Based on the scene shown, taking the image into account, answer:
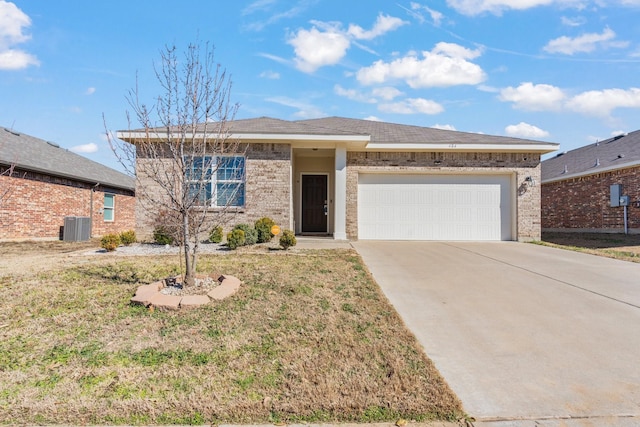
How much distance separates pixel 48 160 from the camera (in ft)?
48.7

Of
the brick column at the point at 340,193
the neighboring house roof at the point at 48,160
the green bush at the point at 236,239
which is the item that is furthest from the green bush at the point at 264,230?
the neighboring house roof at the point at 48,160

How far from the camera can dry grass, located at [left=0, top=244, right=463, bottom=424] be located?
7.75ft

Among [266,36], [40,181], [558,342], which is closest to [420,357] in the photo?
[558,342]

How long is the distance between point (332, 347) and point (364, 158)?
9.45m

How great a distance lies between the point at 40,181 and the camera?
44.3 ft

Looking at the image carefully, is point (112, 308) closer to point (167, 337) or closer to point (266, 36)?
point (167, 337)

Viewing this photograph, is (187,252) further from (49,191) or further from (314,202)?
(49,191)

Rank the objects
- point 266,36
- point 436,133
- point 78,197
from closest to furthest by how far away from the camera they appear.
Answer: point 266,36 → point 436,133 → point 78,197

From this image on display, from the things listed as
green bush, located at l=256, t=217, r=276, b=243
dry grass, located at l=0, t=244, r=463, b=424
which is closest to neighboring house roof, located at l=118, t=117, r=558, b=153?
green bush, located at l=256, t=217, r=276, b=243

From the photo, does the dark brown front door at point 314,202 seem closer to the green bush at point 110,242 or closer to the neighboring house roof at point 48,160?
the green bush at point 110,242

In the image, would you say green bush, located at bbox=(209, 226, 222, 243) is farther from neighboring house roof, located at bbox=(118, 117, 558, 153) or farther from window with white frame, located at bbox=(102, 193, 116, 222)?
window with white frame, located at bbox=(102, 193, 116, 222)

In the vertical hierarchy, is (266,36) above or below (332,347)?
above

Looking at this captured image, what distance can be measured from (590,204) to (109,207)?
23.5 meters

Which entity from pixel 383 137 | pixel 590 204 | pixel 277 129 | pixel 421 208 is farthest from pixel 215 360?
pixel 590 204
